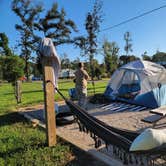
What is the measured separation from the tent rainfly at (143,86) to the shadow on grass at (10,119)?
3916 millimetres

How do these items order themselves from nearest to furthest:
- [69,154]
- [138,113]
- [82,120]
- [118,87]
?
[82,120] < [69,154] < [138,113] < [118,87]

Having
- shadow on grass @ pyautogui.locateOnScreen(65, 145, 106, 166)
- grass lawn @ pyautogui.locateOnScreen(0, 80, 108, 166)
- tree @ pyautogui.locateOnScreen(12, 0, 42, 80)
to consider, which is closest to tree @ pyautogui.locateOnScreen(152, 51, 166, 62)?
tree @ pyautogui.locateOnScreen(12, 0, 42, 80)

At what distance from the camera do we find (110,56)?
34.4 metres

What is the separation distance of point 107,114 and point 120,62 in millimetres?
32574

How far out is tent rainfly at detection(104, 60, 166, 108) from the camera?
8062 mm

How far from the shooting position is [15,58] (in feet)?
34.6

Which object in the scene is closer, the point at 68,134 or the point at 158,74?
the point at 68,134

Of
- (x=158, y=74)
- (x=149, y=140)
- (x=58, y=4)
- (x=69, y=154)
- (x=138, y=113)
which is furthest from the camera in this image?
(x=58, y=4)

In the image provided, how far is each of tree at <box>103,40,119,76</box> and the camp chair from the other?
29740mm

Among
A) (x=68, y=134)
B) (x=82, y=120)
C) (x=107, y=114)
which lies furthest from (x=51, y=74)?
(x=107, y=114)

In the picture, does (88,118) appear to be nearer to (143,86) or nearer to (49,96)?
(49,96)

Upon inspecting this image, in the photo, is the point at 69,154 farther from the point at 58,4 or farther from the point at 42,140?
the point at 58,4

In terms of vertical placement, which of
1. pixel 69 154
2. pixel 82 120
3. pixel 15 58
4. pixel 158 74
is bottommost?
pixel 69 154

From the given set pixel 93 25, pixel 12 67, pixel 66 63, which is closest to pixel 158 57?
pixel 66 63
